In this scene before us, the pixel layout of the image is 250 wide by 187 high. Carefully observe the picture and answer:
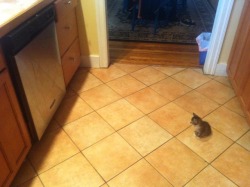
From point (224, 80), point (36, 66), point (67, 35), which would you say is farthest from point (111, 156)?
point (224, 80)

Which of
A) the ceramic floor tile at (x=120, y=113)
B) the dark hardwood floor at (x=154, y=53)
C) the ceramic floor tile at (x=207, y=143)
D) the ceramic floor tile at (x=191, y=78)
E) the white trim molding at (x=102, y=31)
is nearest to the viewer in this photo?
the ceramic floor tile at (x=207, y=143)

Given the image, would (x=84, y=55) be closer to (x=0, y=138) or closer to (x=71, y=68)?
(x=71, y=68)

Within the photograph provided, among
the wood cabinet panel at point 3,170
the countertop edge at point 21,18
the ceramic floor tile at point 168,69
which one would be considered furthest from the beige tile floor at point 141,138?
the countertop edge at point 21,18

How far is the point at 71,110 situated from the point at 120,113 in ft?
1.35

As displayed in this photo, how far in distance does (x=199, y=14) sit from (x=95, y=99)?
2972 millimetres

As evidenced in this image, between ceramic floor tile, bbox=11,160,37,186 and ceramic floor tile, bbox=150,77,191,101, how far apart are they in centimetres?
125

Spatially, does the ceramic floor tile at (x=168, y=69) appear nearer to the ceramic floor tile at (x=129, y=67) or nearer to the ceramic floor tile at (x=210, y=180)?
the ceramic floor tile at (x=129, y=67)

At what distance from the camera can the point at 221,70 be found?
2393 millimetres

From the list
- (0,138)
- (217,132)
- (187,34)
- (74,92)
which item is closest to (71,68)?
(74,92)

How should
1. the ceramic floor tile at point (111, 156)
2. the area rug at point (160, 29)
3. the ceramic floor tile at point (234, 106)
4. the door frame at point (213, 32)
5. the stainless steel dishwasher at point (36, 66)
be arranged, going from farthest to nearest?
the area rug at point (160, 29), the door frame at point (213, 32), the ceramic floor tile at point (234, 106), the ceramic floor tile at point (111, 156), the stainless steel dishwasher at point (36, 66)

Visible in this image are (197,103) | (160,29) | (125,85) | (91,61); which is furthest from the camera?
(160,29)

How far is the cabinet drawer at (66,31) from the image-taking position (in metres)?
1.80

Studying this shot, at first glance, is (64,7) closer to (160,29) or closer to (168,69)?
(168,69)

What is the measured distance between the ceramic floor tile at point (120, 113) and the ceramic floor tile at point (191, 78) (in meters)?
0.67
